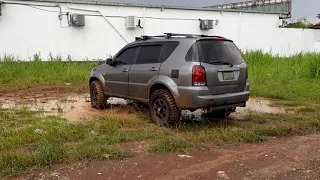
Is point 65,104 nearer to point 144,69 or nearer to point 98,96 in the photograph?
point 98,96

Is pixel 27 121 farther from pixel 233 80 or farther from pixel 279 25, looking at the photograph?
pixel 279 25

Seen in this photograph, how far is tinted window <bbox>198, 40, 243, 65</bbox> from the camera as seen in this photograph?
6.40 metres

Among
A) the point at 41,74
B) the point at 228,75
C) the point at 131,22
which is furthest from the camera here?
the point at 131,22

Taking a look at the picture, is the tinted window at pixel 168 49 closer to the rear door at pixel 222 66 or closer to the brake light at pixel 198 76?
the rear door at pixel 222 66

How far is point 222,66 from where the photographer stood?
6426 mm

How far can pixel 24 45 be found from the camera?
1590cm

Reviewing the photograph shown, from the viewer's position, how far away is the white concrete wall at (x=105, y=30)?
51.8 feet

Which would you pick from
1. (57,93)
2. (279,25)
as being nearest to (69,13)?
(57,93)

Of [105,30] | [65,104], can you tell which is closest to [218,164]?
[65,104]

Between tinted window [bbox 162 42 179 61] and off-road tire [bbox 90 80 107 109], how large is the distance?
2301mm

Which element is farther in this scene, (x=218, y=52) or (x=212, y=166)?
(x=218, y=52)

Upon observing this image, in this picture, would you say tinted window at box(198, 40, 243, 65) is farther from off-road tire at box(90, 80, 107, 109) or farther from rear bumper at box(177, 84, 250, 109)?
off-road tire at box(90, 80, 107, 109)

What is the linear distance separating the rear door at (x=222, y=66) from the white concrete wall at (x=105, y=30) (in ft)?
38.2

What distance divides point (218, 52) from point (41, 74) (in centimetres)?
978
